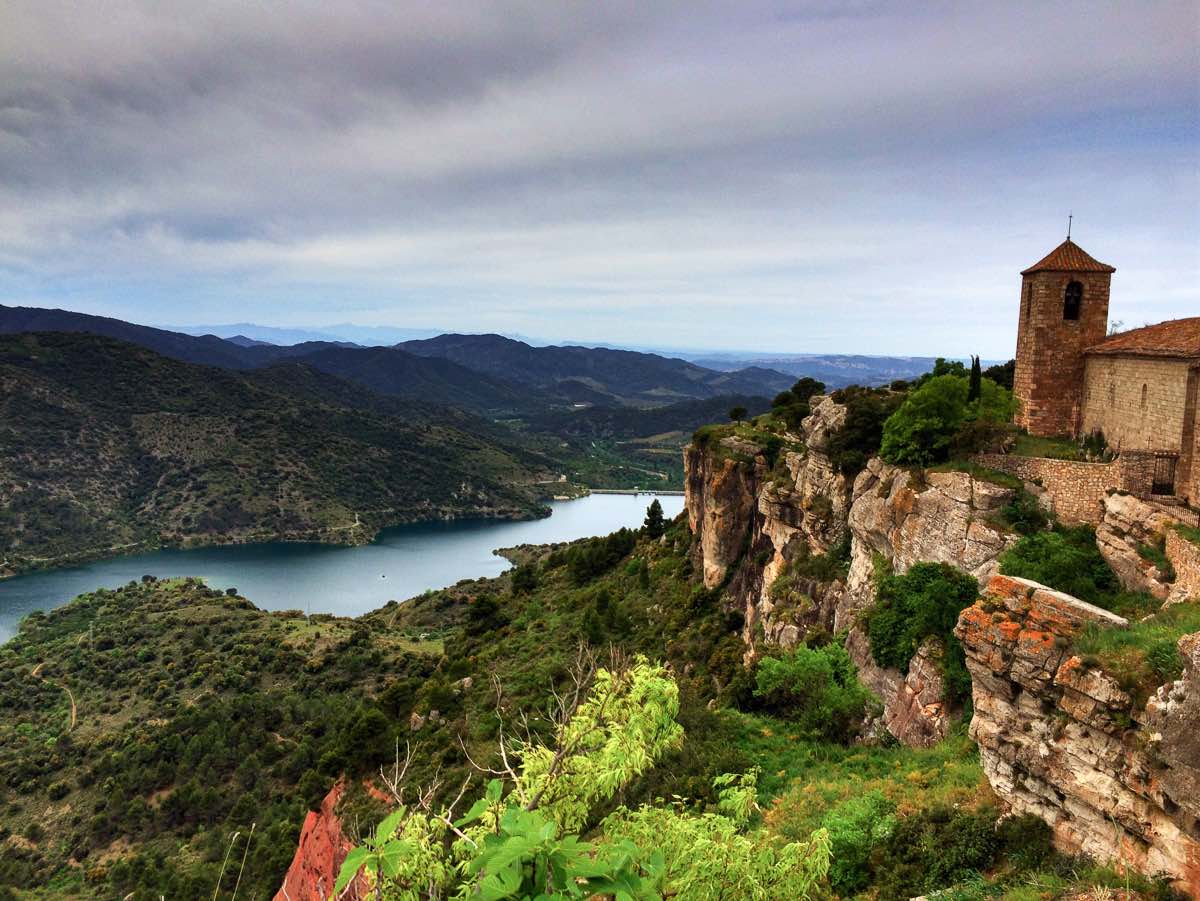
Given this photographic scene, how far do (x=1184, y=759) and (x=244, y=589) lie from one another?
109 metres

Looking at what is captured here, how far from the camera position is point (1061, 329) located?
21.2 metres

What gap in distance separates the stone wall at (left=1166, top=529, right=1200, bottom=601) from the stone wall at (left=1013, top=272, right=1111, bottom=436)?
24.8 ft

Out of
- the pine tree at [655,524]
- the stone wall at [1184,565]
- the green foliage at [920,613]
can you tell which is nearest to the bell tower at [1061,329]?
the green foliage at [920,613]

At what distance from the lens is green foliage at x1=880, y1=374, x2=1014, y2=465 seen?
2147 centimetres

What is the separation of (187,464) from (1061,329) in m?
149

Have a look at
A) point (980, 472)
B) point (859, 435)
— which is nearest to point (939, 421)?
point (980, 472)

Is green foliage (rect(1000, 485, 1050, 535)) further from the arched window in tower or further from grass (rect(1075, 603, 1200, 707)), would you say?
grass (rect(1075, 603, 1200, 707))

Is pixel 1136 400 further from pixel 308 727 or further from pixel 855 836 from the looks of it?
pixel 308 727

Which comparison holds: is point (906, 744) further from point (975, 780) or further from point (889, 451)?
point (889, 451)

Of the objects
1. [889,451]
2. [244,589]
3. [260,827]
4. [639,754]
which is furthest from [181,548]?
[639,754]

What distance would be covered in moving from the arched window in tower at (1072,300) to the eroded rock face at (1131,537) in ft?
22.9

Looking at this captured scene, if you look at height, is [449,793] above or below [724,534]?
below

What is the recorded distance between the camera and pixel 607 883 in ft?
11.3

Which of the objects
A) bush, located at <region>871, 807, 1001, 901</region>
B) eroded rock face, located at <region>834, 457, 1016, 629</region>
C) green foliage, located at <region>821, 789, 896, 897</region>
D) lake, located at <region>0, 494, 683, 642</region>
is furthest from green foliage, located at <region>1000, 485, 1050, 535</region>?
lake, located at <region>0, 494, 683, 642</region>
